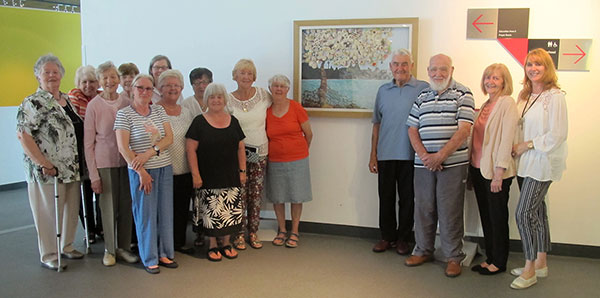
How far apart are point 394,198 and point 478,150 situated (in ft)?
2.74

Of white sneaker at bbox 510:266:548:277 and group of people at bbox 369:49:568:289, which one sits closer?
group of people at bbox 369:49:568:289

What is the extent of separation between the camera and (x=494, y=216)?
3.36 m

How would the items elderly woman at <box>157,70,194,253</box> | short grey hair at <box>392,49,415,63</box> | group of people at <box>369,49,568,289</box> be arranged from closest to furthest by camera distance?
group of people at <box>369,49,568,289</box>, elderly woman at <box>157,70,194,253</box>, short grey hair at <box>392,49,415,63</box>

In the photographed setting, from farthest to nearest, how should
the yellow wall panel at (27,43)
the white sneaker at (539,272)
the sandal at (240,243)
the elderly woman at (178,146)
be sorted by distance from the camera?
the yellow wall panel at (27,43), the sandal at (240,243), the elderly woman at (178,146), the white sneaker at (539,272)

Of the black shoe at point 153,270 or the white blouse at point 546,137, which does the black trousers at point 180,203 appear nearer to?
the black shoe at point 153,270

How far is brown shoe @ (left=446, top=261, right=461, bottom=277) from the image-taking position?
11.2 feet

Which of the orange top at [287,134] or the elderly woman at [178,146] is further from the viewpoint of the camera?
the orange top at [287,134]

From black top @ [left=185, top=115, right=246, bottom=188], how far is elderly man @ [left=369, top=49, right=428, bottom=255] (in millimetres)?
1151

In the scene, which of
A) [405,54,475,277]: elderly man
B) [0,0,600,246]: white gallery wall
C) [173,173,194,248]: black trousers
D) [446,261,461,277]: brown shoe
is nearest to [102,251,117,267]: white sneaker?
[173,173,194,248]: black trousers

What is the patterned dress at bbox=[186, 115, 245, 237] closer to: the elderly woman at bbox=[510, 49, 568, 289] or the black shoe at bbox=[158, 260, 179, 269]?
the black shoe at bbox=[158, 260, 179, 269]

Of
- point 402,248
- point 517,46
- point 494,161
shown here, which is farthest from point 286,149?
point 517,46

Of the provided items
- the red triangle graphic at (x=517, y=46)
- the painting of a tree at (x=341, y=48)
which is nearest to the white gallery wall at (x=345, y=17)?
the red triangle graphic at (x=517, y=46)

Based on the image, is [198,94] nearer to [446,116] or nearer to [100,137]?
[100,137]

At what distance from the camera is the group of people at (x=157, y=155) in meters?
3.38
